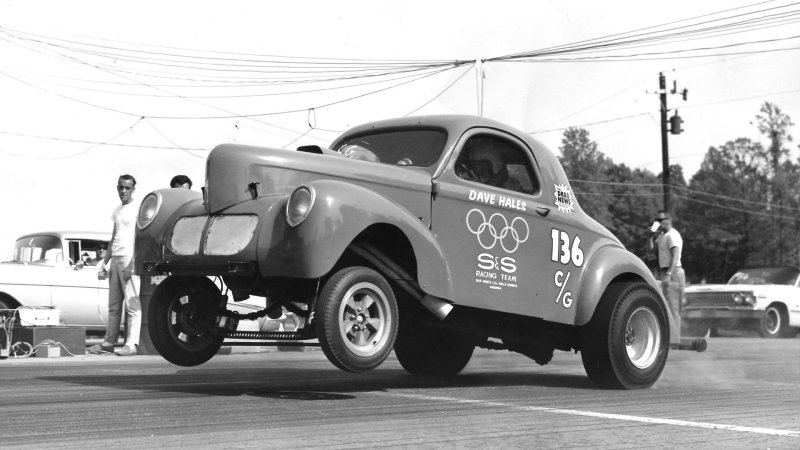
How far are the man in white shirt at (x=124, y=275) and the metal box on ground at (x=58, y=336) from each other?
0.28 m

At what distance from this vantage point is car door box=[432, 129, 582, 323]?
690cm

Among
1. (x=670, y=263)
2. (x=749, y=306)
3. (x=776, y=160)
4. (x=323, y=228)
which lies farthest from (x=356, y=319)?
(x=776, y=160)

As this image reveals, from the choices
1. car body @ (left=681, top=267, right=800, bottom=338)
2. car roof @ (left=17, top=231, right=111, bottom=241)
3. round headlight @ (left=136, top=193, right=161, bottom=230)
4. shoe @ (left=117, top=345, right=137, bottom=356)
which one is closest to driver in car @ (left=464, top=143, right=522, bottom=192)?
round headlight @ (left=136, top=193, right=161, bottom=230)

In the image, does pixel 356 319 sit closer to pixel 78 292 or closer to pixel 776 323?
pixel 78 292

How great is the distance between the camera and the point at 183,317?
688 centimetres

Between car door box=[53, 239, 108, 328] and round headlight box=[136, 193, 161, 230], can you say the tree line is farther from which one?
round headlight box=[136, 193, 161, 230]

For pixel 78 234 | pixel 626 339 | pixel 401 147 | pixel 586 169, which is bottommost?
pixel 626 339

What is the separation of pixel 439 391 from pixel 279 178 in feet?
6.16

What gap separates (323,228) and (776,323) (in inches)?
700

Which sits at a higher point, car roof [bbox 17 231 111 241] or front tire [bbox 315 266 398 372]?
car roof [bbox 17 231 111 241]

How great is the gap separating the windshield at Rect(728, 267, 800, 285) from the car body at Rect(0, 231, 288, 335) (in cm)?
1209

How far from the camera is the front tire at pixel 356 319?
591 centimetres

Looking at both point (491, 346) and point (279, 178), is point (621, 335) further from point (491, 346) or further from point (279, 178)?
point (279, 178)

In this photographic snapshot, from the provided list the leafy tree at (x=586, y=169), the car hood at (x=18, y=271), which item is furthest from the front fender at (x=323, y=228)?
the leafy tree at (x=586, y=169)
